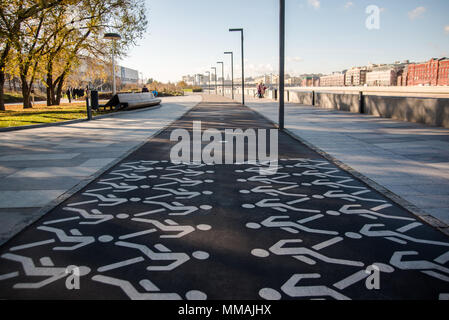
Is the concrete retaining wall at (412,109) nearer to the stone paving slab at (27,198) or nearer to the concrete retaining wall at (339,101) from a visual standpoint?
the concrete retaining wall at (339,101)

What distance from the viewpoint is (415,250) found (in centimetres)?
376

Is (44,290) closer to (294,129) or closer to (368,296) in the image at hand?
(368,296)

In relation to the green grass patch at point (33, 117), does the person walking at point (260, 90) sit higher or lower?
higher

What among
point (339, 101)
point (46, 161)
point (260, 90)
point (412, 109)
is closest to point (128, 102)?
point (339, 101)

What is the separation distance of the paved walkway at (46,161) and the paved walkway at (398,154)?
5444 mm

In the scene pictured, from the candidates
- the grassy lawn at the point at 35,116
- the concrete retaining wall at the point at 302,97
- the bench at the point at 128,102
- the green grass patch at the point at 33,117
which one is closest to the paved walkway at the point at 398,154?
the green grass patch at the point at 33,117

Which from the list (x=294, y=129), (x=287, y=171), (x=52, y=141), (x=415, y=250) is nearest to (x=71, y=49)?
(x=52, y=141)

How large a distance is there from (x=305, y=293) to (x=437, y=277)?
1238 millimetres

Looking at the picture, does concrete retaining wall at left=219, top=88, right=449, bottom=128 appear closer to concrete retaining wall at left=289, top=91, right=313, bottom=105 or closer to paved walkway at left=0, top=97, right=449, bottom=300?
concrete retaining wall at left=289, top=91, right=313, bottom=105

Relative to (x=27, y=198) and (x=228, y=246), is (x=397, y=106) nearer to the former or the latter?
(x=228, y=246)

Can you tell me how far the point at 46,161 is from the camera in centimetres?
869

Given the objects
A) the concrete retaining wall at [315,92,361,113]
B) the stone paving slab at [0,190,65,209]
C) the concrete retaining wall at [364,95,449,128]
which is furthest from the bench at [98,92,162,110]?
the stone paving slab at [0,190,65,209]

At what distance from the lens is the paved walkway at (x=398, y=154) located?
573cm

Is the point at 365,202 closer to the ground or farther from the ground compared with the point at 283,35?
closer to the ground
